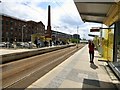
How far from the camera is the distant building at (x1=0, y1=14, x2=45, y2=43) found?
299ft

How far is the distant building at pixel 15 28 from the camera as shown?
9119cm

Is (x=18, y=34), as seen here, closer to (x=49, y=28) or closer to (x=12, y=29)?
(x=12, y=29)

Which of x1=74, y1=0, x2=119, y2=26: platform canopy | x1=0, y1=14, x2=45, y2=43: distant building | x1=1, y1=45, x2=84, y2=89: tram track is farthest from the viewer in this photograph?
x1=0, y1=14, x2=45, y2=43: distant building

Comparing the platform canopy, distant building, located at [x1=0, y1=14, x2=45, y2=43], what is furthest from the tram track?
distant building, located at [x1=0, y1=14, x2=45, y2=43]

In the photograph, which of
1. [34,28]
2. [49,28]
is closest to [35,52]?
[49,28]

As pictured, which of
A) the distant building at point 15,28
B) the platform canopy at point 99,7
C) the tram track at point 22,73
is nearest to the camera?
the tram track at point 22,73

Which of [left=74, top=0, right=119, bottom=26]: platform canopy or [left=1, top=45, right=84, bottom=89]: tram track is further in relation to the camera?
[left=74, top=0, right=119, bottom=26]: platform canopy

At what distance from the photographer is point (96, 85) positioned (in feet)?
30.0

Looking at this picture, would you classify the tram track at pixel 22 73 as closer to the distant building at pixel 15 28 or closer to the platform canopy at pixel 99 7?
the platform canopy at pixel 99 7

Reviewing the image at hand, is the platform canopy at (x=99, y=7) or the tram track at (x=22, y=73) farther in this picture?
the platform canopy at (x=99, y=7)

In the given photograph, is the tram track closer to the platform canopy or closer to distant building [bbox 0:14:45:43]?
the platform canopy

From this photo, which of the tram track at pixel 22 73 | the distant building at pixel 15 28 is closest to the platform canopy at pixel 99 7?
the tram track at pixel 22 73

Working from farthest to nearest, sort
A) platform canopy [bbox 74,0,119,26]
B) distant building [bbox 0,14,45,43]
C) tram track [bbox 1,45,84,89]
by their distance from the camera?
distant building [bbox 0,14,45,43]
platform canopy [bbox 74,0,119,26]
tram track [bbox 1,45,84,89]

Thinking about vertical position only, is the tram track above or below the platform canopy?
below
